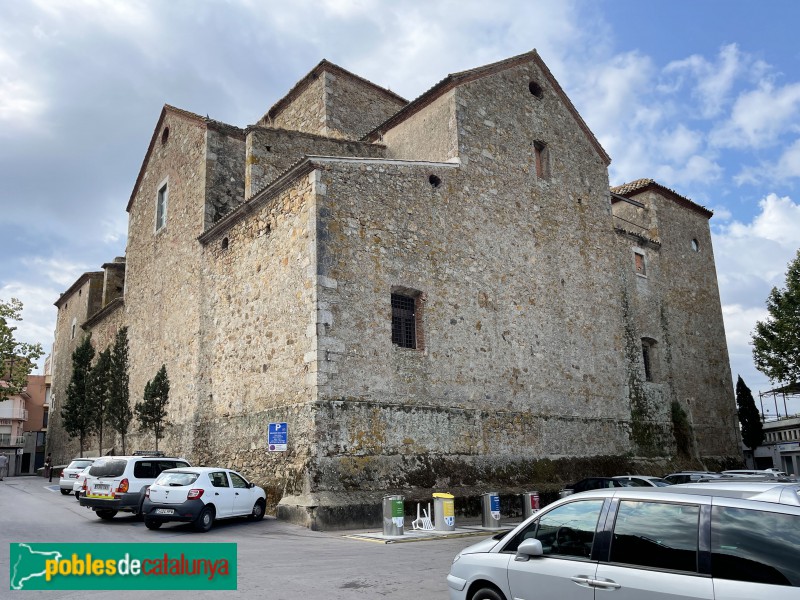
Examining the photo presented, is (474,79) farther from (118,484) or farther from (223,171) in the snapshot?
(118,484)

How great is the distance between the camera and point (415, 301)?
16.8 metres

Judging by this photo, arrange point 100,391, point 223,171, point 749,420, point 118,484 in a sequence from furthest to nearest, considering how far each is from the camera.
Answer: point 749,420 < point 100,391 < point 223,171 < point 118,484

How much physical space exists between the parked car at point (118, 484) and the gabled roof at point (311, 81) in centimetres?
1557

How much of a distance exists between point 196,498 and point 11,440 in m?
51.8

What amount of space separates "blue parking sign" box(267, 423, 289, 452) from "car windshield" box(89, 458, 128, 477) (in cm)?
342

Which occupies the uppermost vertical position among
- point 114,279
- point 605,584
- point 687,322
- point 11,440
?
point 114,279

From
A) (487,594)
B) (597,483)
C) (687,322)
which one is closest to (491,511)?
(597,483)

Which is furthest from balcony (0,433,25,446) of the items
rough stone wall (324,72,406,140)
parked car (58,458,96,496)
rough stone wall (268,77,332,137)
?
rough stone wall (324,72,406,140)

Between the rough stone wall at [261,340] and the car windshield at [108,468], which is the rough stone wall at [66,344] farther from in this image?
the car windshield at [108,468]

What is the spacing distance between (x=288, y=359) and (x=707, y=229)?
22820 millimetres

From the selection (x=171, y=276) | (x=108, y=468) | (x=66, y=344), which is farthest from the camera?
(x=66, y=344)

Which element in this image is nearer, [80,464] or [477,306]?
[477,306]

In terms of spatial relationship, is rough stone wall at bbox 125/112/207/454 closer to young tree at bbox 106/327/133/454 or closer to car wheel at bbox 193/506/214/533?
young tree at bbox 106/327/133/454

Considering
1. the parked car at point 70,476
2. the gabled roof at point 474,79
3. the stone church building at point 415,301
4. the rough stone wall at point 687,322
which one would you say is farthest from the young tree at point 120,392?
the rough stone wall at point 687,322
